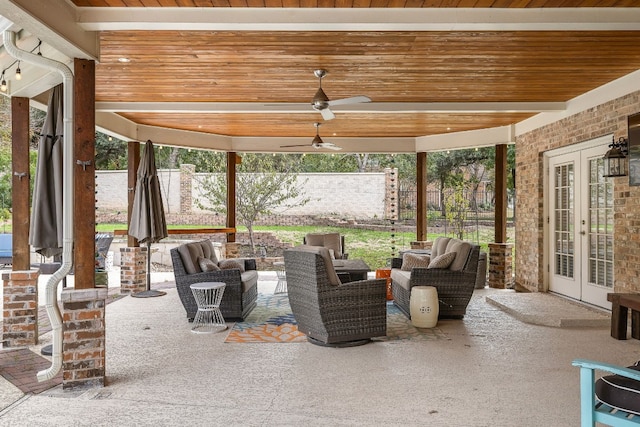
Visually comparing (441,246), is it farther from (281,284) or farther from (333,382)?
(333,382)

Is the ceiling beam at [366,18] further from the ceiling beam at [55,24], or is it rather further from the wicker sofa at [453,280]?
the wicker sofa at [453,280]

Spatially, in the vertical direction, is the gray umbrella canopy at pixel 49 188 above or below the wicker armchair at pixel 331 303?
above

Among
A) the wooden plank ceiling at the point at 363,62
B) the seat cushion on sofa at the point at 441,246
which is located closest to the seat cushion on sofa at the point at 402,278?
the seat cushion on sofa at the point at 441,246

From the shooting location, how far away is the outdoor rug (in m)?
5.66

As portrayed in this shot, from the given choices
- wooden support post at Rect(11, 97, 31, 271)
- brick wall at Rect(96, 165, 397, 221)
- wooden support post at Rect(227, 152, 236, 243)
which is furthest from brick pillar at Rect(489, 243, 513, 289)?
wooden support post at Rect(11, 97, 31, 271)

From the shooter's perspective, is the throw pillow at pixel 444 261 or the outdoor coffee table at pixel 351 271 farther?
the outdoor coffee table at pixel 351 271

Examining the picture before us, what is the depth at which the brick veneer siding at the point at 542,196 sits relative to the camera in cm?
614

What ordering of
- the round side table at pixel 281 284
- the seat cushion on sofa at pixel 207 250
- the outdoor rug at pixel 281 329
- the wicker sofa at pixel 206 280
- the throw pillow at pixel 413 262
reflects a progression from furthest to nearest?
the round side table at pixel 281 284 < the throw pillow at pixel 413 262 < the seat cushion on sofa at pixel 207 250 < the wicker sofa at pixel 206 280 < the outdoor rug at pixel 281 329

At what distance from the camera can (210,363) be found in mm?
4723

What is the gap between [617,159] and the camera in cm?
617

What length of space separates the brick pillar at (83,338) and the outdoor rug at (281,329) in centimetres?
165

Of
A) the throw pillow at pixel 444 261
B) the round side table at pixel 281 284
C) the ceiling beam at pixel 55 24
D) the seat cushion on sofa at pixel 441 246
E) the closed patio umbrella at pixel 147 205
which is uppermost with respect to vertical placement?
the ceiling beam at pixel 55 24

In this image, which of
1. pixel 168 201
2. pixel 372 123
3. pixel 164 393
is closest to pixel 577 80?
pixel 372 123

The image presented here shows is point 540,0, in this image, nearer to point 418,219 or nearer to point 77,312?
point 77,312
